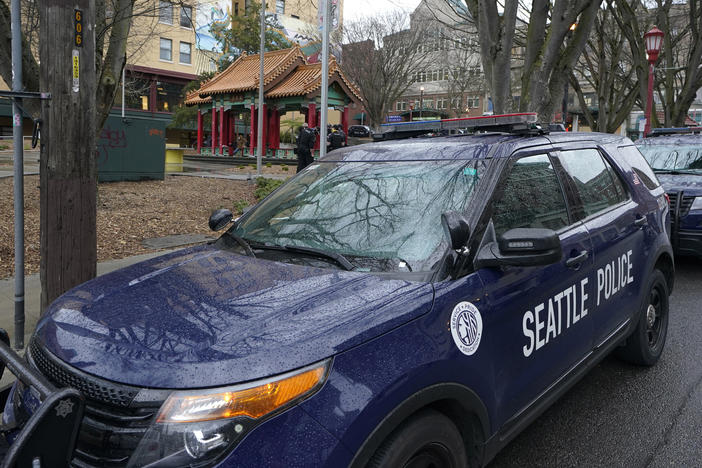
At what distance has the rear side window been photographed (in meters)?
4.25

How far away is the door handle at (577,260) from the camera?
3006 mm

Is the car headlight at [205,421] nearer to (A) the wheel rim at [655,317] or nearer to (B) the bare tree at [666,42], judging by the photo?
(A) the wheel rim at [655,317]

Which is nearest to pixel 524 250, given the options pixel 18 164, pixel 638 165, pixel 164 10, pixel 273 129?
pixel 638 165

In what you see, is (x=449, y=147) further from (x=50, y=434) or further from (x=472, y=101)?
(x=472, y=101)

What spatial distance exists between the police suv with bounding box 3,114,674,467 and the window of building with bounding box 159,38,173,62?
41.1m

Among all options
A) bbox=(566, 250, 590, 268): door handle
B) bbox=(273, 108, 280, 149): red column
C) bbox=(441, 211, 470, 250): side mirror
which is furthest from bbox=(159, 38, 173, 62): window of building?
bbox=(441, 211, 470, 250): side mirror

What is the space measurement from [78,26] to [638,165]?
4.27 meters

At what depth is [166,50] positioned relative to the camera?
134 feet

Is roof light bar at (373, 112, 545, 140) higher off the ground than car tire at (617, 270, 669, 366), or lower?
higher

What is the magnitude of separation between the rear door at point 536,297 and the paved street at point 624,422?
52 cm

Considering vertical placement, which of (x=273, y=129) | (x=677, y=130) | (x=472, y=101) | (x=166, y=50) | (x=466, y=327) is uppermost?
(x=166, y=50)

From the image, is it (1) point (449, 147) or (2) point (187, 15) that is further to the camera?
(2) point (187, 15)

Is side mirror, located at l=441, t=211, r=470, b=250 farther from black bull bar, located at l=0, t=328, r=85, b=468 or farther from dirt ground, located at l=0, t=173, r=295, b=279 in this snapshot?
dirt ground, located at l=0, t=173, r=295, b=279

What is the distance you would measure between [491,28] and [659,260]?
20.1 feet
